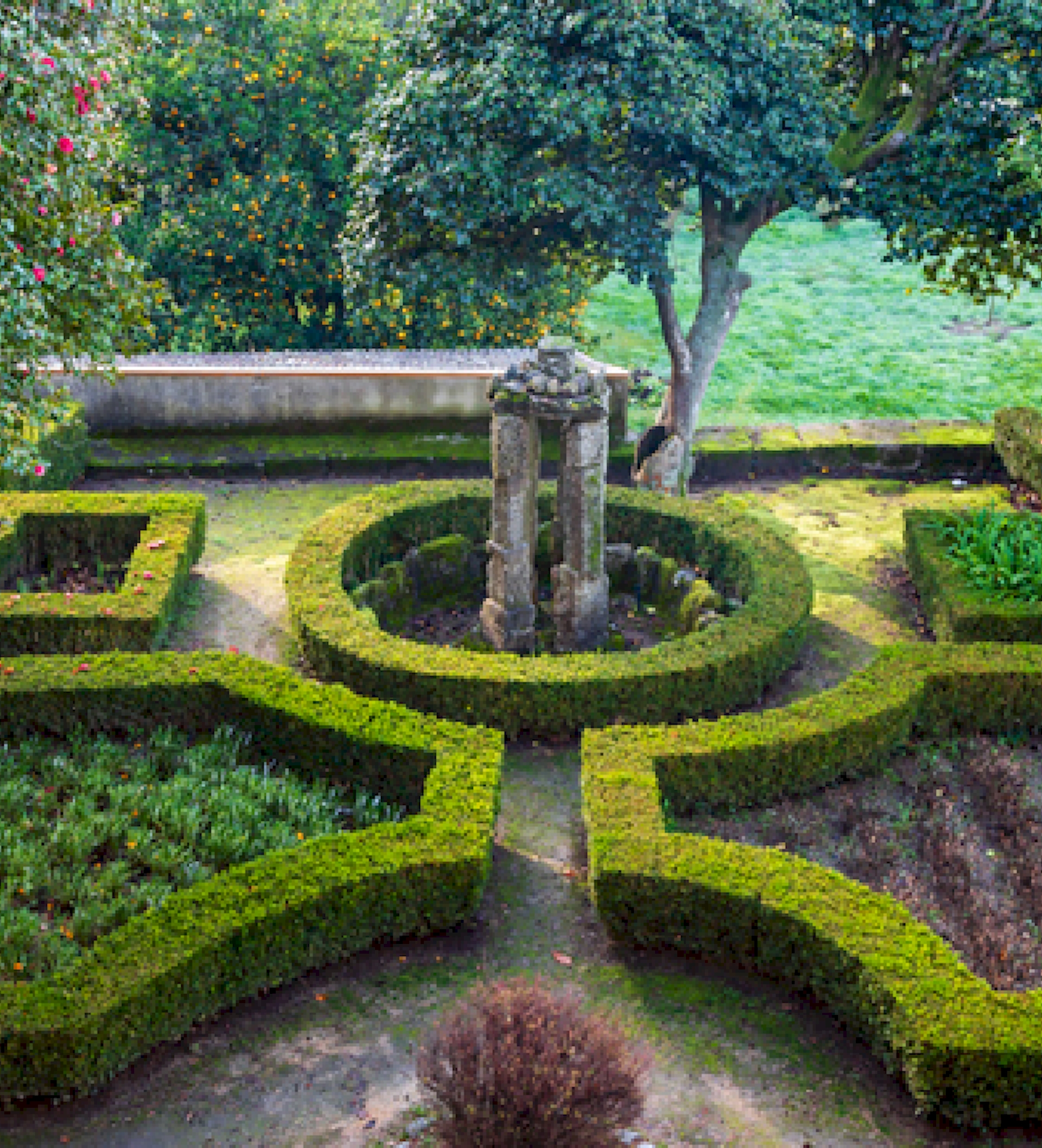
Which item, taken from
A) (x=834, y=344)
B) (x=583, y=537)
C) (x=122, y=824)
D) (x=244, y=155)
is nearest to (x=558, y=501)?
(x=583, y=537)

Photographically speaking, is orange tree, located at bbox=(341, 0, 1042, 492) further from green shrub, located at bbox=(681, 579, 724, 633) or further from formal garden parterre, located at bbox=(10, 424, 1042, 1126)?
green shrub, located at bbox=(681, 579, 724, 633)

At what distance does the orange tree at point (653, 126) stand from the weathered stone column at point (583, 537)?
3.05m

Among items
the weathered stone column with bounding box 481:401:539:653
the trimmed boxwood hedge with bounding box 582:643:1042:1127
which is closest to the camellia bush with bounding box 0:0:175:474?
the weathered stone column with bounding box 481:401:539:653

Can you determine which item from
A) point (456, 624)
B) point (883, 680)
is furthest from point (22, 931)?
point (883, 680)

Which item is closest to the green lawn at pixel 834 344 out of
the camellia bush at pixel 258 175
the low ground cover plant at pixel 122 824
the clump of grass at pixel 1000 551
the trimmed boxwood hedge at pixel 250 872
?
the camellia bush at pixel 258 175

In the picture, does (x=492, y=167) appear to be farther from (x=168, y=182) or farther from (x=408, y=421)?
(x=168, y=182)

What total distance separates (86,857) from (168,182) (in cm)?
1225

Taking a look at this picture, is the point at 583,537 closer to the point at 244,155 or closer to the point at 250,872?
the point at 250,872

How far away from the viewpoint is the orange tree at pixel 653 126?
12258mm

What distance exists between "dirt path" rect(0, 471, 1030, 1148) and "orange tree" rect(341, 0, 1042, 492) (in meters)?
6.22

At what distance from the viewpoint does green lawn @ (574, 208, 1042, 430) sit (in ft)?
67.3

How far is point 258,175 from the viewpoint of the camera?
18.1m

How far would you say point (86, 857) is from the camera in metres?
8.29

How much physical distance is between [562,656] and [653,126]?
5267mm
